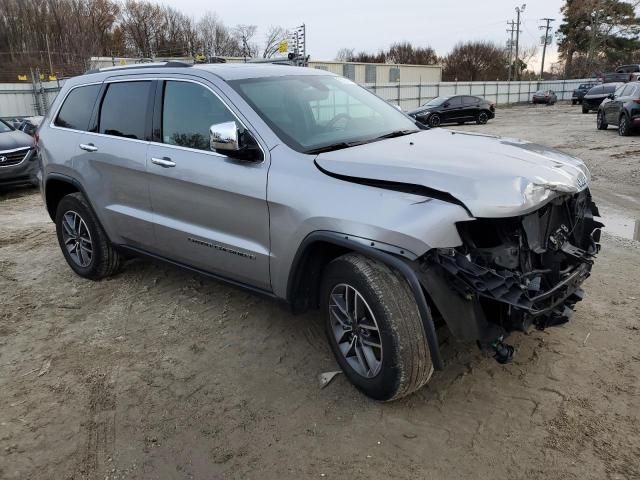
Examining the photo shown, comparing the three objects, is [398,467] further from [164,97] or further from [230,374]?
[164,97]

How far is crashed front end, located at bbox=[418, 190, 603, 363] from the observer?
265 cm

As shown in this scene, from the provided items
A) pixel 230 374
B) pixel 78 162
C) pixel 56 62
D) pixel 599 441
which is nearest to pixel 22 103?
pixel 56 62

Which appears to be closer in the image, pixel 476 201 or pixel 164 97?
pixel 476 201

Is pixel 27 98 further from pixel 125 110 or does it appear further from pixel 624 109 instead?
pixel 125 110

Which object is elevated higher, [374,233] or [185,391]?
[374,233]

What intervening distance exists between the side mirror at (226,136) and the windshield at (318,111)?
27 centimetres

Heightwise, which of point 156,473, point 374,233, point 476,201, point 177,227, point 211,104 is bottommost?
point 156,473

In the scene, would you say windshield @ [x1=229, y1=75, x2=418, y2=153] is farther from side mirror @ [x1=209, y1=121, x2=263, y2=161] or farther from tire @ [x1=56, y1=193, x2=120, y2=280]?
tire @ [x1=56, y1=193, x2=120, y2=280]

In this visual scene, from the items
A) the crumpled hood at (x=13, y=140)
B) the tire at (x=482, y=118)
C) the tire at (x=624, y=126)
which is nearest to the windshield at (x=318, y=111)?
the crumpled hood at (x=13, y=140)

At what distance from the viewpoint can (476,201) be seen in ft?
8.82

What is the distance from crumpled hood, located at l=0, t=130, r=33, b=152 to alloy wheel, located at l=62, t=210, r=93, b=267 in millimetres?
6591

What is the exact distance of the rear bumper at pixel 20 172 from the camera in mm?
10516

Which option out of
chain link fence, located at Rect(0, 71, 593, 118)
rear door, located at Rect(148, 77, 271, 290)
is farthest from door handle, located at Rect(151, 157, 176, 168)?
chain link fence, located at Rect(0, 71, 593, 118)

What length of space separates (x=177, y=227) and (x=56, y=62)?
1734 inches
